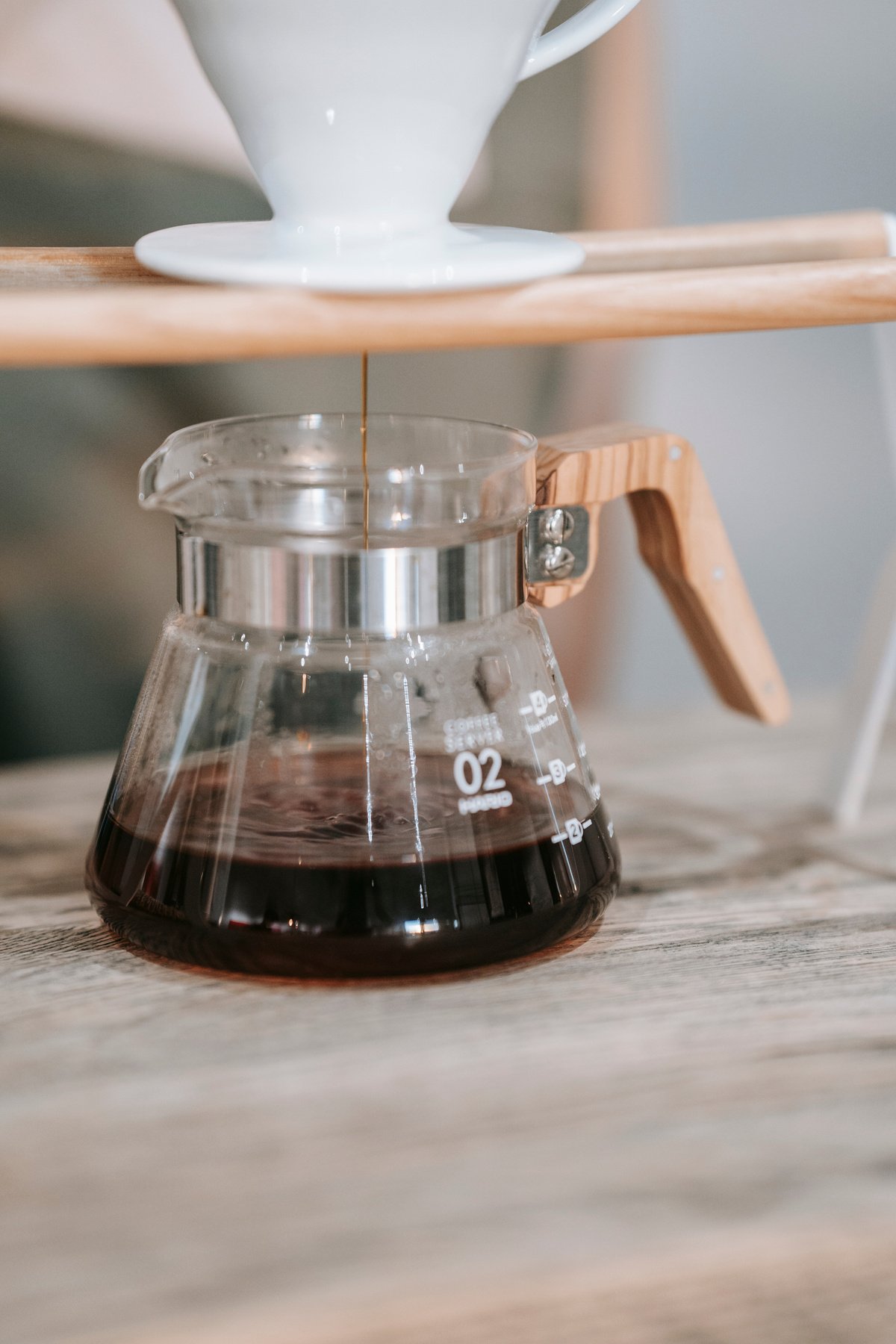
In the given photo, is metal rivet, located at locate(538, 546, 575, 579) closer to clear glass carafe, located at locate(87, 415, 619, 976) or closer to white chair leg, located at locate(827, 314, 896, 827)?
clear glass carafe, located at locate(87, 415, 619, 976)

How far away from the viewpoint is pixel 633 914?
0.56 meters

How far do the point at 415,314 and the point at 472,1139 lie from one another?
25 centimetres

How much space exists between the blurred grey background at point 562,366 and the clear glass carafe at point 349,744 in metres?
0.39

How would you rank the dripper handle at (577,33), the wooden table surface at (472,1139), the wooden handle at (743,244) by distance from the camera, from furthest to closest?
the wooden handle at (743,244), the dripper handle at (577,33), the wooden table surface at (472,1139)

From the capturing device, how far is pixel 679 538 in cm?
58

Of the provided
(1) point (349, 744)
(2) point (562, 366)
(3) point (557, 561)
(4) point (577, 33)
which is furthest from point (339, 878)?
(2) point (562, 366)

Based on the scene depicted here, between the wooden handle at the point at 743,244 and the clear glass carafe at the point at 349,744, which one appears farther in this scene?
the wooden handle at the point at 743,244

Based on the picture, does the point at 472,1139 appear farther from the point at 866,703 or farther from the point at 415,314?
the point at 866,703

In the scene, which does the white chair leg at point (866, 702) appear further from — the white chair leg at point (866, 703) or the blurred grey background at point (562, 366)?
the blurred grey background at point (562, 366)

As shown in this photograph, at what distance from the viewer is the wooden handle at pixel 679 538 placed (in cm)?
55

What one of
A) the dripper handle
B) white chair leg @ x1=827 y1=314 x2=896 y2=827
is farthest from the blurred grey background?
the dripper handle

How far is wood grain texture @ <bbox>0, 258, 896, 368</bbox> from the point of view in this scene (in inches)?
15.3

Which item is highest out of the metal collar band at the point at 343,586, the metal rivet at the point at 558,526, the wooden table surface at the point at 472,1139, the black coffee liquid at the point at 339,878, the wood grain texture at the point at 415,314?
the wood grain texture at the point at 415,314

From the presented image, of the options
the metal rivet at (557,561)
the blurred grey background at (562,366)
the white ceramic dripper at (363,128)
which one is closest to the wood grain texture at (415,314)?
the white ceramic dripper at (363,128)
